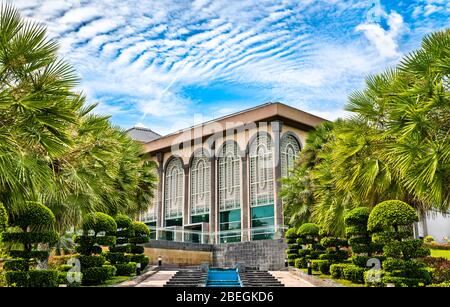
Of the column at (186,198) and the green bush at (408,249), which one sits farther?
the column at (186,198)

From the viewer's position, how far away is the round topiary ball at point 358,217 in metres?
15.3

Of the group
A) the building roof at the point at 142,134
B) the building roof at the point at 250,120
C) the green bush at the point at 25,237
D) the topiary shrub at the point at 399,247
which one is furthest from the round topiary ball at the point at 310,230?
the building roof at the point at 142,134

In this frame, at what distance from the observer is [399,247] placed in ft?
43.1

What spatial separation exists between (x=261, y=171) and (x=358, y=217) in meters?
21.4

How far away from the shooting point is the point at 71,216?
46.8 ft

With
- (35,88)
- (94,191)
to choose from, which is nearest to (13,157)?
(35,88)

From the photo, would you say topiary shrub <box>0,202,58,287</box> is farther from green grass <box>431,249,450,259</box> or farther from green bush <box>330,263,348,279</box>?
green grass <box>431,249,450,259</box>

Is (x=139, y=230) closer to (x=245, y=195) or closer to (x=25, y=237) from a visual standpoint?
(x=25, y=237)

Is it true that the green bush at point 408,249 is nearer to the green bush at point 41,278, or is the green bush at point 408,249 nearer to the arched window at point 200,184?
the green bush at point 41,278

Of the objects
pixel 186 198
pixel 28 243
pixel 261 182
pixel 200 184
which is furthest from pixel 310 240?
pixel 186 198

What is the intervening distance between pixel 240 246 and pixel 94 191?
2085 centimetres

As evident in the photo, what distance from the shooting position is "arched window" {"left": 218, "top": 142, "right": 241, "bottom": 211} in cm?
3828
